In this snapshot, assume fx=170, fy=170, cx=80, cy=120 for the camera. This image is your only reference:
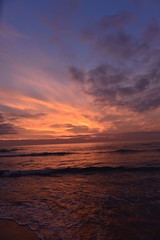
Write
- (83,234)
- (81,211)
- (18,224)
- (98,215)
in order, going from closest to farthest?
(83,234) < (18,224) < (98,215) < (81,211)

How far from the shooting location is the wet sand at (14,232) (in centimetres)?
497

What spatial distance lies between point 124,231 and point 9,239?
339 cm

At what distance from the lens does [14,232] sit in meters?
5.31

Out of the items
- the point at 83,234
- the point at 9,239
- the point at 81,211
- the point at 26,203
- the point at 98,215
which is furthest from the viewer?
the point at 26,203

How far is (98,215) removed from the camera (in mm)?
6539

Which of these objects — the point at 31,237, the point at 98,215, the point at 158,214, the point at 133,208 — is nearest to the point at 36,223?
the point at 31,237

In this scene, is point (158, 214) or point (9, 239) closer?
point (9, 239)

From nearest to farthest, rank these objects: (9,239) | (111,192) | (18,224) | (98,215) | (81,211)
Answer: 1. (9,239)
2. (18,224)
3. (98,215)
4. (81,211)
5. (111,192)

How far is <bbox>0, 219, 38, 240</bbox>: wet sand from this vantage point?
497 cm

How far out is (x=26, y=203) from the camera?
26.4ft

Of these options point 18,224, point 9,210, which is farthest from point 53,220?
point 9,210

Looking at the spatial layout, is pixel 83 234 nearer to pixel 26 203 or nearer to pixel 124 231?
pixel 124 231

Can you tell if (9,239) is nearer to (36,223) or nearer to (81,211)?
(36,223)

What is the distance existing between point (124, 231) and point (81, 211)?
2221 millimetres
